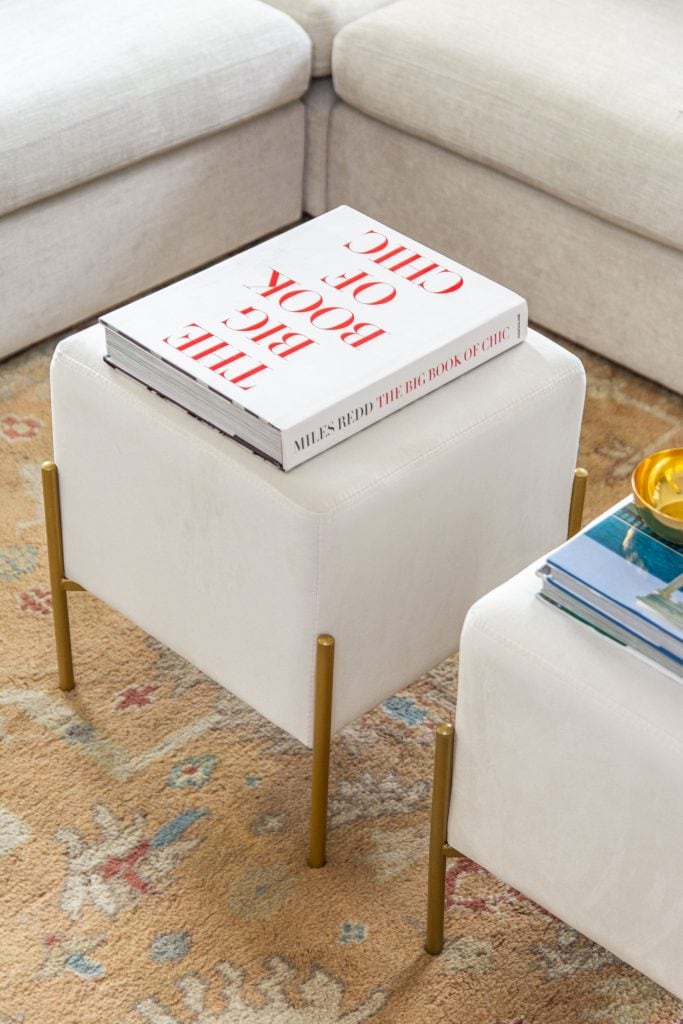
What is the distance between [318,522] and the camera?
4.74 ft

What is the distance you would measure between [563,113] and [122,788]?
131 centimetres

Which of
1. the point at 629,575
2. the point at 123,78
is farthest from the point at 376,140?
the point at 629,575

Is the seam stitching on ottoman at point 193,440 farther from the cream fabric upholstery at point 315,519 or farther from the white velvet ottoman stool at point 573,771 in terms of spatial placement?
the white velvet ottoman stool at point 573,771

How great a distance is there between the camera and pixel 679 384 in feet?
8.02

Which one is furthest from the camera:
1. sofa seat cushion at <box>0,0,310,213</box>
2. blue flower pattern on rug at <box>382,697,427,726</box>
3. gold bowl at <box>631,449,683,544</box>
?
sofa seat cushion at <box>0,0,310,213</box>

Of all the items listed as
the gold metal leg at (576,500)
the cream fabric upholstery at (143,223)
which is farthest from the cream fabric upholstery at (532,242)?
the gold metal leg at (576,500)

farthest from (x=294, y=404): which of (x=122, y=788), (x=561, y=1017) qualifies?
(x=561, y=1017)

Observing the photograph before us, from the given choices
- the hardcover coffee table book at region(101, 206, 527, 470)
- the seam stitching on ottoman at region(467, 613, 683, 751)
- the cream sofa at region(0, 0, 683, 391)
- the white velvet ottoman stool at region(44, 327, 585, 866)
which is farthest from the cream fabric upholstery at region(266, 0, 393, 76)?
the seam stitching on ottoman at region(467, 613, 683, 751)

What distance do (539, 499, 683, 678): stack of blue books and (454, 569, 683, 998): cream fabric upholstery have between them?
0.6 inches

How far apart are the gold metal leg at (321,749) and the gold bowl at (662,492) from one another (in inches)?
13.4

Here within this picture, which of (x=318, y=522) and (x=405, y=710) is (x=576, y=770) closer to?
(x=318, y=522)

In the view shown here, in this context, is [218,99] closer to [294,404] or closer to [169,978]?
[294,404]

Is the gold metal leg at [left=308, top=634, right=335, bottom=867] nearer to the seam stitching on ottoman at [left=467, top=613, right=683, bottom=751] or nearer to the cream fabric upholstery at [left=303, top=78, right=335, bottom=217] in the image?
the seam stitching on ottoman at [left=467, top=613, right=683, bottom=751]

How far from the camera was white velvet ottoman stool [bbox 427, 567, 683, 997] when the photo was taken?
126 cm
